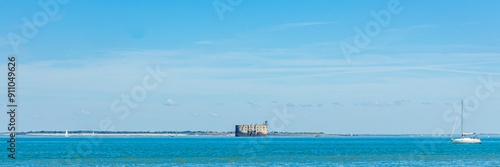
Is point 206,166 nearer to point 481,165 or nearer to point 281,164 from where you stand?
point 281,164

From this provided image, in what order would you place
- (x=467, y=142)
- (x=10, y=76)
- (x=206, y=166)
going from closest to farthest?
(x=10, y=76) < (x=206, y=166) < (x=467, y=142)

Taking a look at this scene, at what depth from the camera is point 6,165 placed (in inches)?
3445

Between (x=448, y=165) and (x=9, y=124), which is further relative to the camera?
(x=448, y=165)

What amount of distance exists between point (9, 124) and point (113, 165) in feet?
80.0

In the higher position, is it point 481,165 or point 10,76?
point 10,76

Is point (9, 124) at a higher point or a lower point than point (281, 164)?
higher

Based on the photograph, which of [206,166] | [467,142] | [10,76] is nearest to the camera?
[10,76]

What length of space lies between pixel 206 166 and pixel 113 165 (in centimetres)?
1320

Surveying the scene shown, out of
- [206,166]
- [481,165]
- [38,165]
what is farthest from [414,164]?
[38,165]

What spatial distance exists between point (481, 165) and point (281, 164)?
95.8 feet

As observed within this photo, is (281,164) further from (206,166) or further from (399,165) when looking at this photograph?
(399,165)

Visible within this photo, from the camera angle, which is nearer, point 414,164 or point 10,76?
point 10,76

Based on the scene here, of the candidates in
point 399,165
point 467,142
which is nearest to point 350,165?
point 399,165

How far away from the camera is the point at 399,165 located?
88.0 metres
